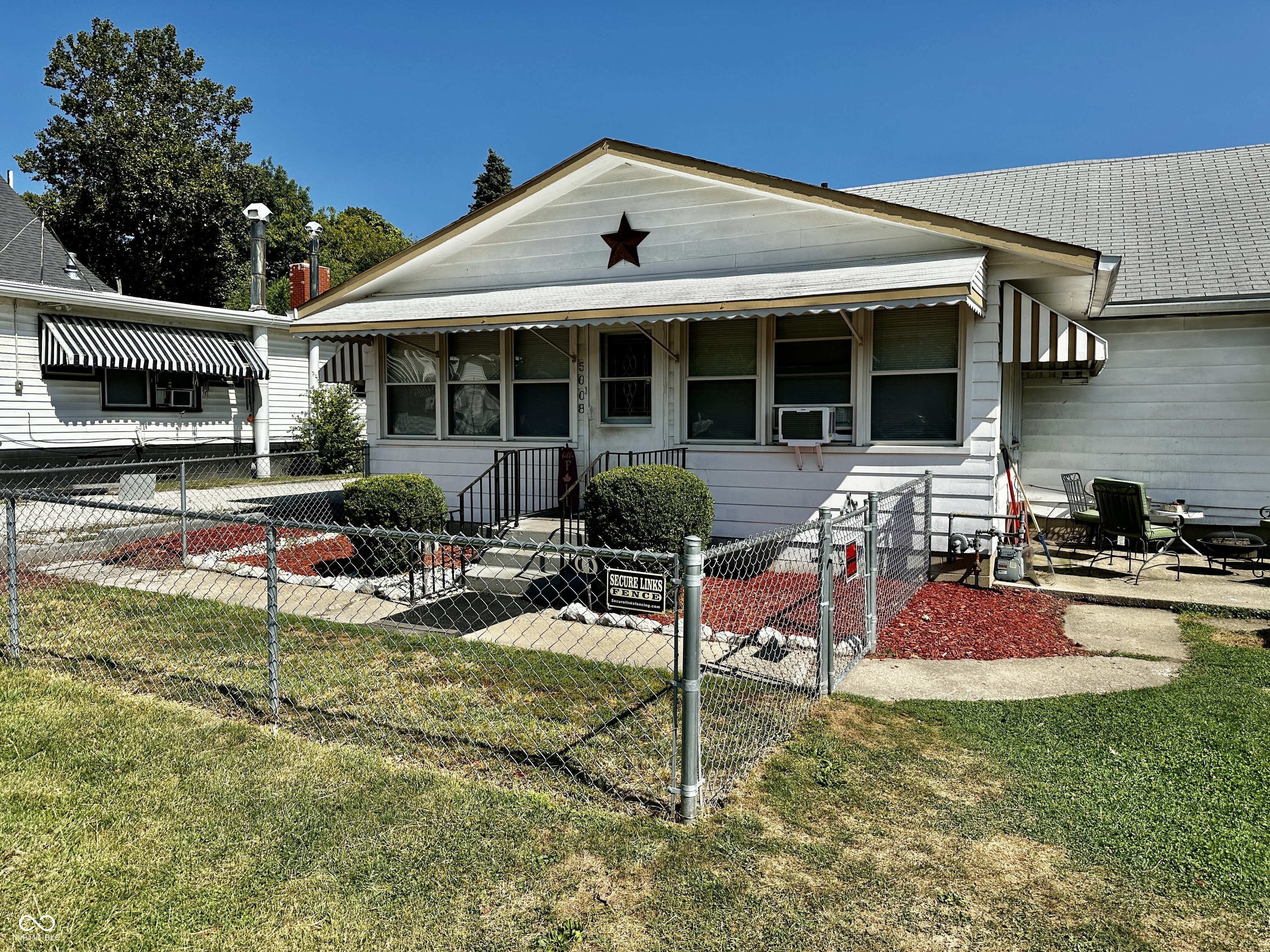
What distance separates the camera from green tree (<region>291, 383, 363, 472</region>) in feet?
65.5

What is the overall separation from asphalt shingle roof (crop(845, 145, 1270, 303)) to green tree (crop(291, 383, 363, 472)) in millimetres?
13499

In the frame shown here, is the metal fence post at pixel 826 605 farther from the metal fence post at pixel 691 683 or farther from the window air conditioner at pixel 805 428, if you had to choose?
the window air conditioner at pixel 805 428

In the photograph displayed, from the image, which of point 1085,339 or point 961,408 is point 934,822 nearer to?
point 961,408

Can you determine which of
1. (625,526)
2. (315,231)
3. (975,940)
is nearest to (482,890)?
(975,940)

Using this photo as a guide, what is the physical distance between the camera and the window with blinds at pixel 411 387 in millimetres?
11227

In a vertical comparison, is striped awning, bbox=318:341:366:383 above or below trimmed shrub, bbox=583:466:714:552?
above

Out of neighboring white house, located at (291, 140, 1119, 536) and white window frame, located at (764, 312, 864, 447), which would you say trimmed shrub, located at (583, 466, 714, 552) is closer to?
neighboring white house, located at (291, 140, 1119, 536)

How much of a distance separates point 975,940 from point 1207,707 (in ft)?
10.2

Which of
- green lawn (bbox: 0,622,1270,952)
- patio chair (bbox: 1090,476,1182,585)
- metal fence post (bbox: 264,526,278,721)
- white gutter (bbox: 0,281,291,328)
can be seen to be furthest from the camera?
white gutter (bbox: 0,281,291,328)

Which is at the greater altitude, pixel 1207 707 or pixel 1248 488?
pixel 1248 488

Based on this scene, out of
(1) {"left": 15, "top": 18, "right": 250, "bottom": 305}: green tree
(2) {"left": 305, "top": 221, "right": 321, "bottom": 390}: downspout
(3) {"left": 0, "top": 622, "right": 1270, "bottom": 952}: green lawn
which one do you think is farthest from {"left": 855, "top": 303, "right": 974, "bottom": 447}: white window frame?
(1) {"left": 15, "top": 18, "right": 250, "bottom": 305}: green tree

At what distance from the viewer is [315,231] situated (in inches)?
797

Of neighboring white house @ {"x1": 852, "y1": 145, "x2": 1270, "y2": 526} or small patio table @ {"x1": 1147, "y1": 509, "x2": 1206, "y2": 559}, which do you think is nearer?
small patio table @ {"x1": 1147, "y1": 509, "x2": 1206, "y2": 559}

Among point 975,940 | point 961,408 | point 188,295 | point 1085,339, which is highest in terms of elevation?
point 188,295
